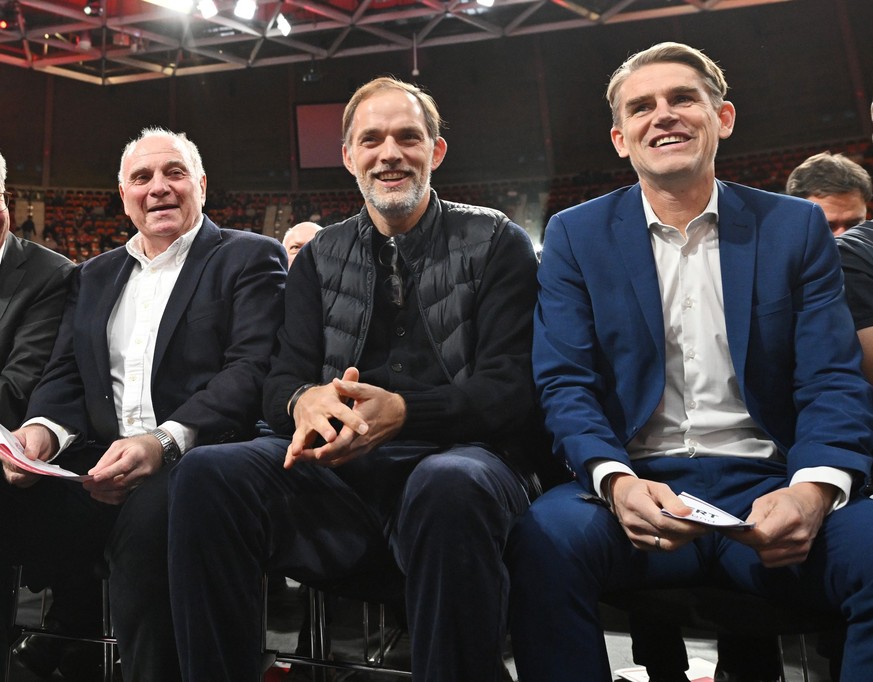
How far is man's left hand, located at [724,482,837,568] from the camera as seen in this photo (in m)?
1.18

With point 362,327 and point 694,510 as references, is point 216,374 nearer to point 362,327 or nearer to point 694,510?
point 362,327

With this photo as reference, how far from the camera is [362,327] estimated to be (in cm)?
170

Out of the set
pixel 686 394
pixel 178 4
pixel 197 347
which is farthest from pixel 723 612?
pixel 178 4

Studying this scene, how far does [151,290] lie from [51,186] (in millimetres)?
11587

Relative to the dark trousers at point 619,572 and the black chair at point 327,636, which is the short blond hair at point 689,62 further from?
the black chair at point 327,636

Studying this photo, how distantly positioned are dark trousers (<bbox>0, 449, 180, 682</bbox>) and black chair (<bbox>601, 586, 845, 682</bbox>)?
856 mm

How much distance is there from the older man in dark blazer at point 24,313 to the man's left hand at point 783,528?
5.70 ft

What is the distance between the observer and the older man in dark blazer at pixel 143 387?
4.94 ft

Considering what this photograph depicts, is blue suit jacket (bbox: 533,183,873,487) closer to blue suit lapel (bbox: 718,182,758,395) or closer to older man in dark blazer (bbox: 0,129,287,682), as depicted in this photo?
blue suit lapel (bbox: 718,182,758,395)

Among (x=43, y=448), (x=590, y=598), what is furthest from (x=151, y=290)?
(x=590, y=598)

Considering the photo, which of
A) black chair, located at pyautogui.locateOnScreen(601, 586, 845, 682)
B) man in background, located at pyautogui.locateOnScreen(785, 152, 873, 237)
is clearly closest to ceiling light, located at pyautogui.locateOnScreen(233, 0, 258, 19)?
man in background, located at pyautogui.locateOnScreen(785, 152, 873, 237)

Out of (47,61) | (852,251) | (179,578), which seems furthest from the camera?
(47,61)

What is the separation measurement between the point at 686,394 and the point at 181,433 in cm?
111

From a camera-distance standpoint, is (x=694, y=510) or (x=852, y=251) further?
(x=852, y=251)
